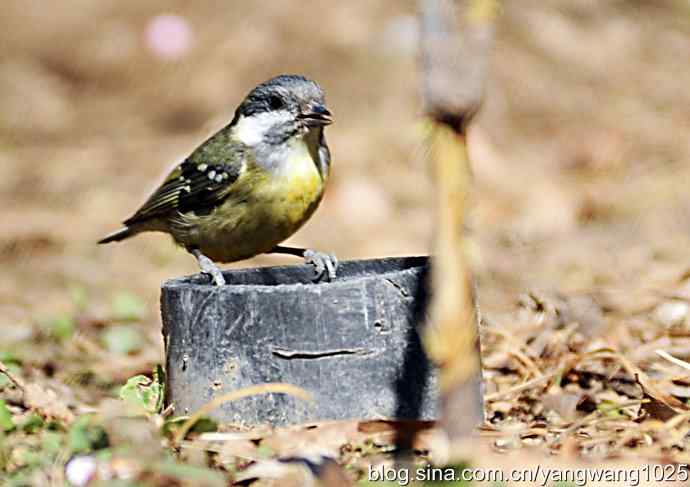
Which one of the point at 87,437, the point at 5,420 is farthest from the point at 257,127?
the point at 87,437

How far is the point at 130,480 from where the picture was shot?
2.58 meters

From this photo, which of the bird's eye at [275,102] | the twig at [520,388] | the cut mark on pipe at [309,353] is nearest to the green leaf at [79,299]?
the bird's eye at [275,102]

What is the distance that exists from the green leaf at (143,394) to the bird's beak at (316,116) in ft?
4.95

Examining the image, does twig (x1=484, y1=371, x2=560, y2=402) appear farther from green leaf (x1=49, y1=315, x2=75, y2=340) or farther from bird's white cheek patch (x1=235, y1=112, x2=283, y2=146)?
green leaf (x1=49, y1=315, x2=75, y2=340)

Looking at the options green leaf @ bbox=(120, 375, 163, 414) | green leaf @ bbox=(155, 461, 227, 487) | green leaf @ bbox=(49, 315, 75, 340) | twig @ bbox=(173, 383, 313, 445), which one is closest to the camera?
green leaf @ bbox=(155, 461, 227, 487)

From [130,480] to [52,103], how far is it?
7.44 metres

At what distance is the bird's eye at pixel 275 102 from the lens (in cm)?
483

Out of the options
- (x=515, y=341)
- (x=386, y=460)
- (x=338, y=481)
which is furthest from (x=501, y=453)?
(x=515, y=341)

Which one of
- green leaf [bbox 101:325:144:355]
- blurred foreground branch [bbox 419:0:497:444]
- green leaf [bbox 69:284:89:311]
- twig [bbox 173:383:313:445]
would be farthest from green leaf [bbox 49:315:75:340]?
blurred foreground branch [bbox 419:0:497:444]

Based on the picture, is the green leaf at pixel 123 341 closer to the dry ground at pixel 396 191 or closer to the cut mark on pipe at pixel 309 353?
the dry ground at pixel 396 191

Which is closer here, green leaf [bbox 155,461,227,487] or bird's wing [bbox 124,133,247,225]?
green leaf [bbox 155,461,227,487]

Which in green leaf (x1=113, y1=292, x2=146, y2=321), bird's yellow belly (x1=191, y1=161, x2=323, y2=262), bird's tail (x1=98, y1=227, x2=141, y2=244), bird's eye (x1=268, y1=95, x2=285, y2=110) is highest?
bird's eye (x1=268, y1=95, x2=285, y2=110)

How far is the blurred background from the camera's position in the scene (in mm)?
6473

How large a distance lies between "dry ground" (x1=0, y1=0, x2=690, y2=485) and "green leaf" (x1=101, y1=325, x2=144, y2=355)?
1cm
